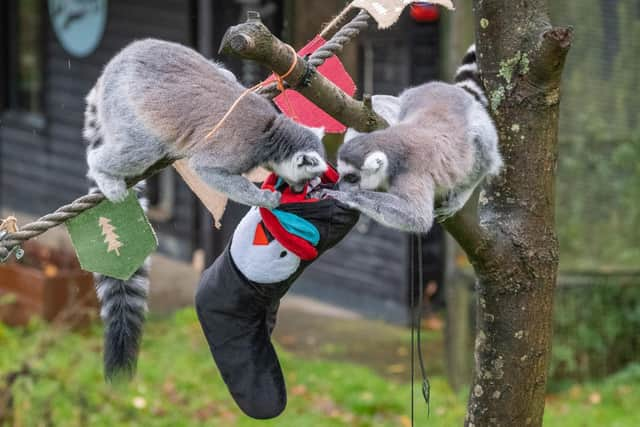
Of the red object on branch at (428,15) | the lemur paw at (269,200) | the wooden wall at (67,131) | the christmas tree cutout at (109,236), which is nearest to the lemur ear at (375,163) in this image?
the lemur paw at (269,200)

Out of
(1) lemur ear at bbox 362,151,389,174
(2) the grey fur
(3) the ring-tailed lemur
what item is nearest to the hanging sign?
(2) the grey fur

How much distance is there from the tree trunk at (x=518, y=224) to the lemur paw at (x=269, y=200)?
2.00 feet

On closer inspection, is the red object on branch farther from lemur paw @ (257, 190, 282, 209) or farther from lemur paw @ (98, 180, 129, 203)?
lemur paw @ (257, 190, 282, 209)

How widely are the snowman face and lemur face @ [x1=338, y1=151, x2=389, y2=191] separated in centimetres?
19

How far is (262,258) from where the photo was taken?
6.77ft

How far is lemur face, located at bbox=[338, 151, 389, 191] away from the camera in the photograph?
193 centimetres

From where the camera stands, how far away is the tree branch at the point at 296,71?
69.9 inches

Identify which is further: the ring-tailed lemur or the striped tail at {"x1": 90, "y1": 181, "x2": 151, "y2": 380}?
the striped tail at {"x1": 90, "y1": 181, "x2": 151, "y2": 380}

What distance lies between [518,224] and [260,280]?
28.5 inches

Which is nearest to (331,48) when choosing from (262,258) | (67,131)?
(262,258)

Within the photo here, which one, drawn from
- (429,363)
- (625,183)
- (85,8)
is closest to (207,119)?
(625,183)

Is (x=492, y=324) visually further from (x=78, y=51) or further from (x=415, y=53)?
(x=78, y=51)

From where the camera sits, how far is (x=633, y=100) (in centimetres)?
533

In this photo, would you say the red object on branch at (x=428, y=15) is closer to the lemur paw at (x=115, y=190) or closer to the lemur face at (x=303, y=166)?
the lemur paw at (x=115, y=190)
